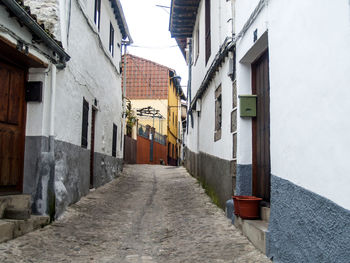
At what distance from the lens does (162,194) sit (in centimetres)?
914

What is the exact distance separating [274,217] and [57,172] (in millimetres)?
3607

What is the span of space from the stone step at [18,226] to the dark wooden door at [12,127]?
1.75 feet

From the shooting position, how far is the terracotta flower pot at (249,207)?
4.89 metres

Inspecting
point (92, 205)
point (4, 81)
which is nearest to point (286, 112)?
point (4, 81)

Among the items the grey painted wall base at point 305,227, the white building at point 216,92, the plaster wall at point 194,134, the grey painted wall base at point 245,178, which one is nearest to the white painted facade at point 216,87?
the white building at point 216,92

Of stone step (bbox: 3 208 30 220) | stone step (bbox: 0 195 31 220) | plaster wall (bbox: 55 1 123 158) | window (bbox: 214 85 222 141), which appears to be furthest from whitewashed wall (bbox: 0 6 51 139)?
window (bbox: 214 85 222 141)

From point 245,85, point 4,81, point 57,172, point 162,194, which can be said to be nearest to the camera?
point 4,81

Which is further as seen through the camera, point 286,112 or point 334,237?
point 286,112

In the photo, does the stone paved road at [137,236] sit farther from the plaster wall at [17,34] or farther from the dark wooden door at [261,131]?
the plaster wall at [17,34]

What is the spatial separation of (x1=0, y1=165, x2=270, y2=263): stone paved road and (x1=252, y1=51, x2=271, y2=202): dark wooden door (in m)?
0.75

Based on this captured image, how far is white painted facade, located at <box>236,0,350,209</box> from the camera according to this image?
2557mm

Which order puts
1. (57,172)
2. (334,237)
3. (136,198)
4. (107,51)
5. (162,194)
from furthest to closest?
(107,51), (162,194), (136,198), (57,172), (334,237)

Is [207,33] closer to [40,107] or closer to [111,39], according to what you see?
[111,39]

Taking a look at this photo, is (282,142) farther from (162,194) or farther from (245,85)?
(162,194)
